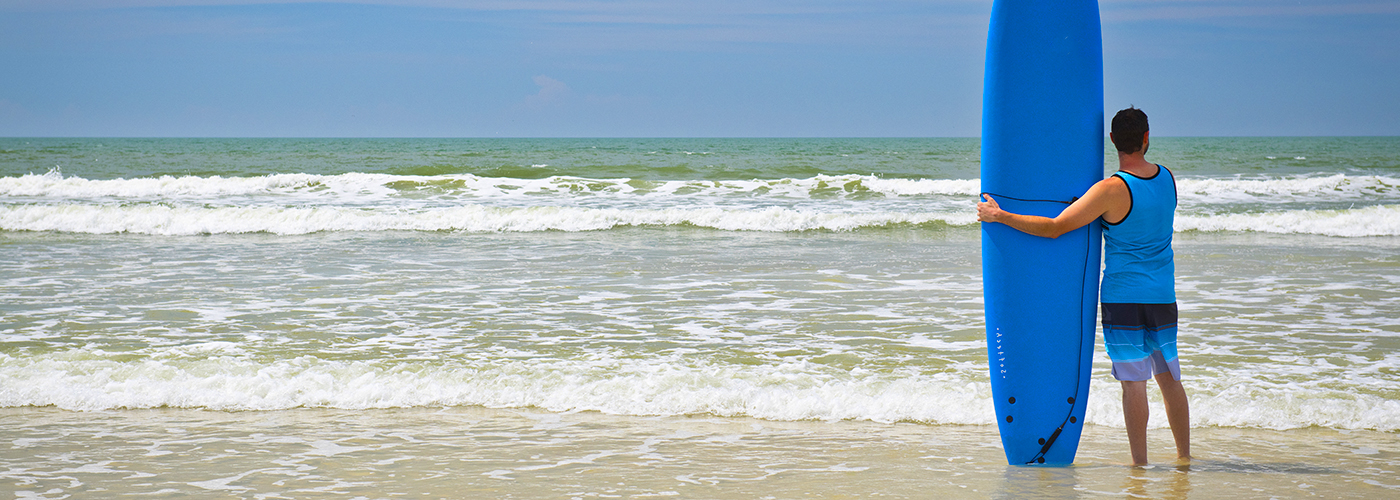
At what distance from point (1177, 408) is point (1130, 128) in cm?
92

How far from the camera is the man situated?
9.35 ft

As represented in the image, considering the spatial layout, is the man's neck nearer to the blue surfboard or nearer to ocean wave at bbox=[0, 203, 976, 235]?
the blue surfboard

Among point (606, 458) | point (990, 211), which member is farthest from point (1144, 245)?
point (606, 458)

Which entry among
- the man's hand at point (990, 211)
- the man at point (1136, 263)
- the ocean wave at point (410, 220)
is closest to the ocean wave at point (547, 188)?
the ocean wave at point (410, 220)

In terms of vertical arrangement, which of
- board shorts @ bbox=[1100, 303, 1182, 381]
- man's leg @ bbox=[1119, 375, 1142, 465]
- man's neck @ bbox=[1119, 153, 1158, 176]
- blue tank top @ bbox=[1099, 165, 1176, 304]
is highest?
man's neck @ bbox=[1119, 153, 1158, 176]

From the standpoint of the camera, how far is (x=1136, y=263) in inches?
114

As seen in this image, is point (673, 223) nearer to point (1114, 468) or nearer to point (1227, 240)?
point (1227, 240)

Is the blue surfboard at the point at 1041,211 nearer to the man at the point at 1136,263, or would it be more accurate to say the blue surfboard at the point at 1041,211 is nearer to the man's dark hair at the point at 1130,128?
the man at the point at 1136,263

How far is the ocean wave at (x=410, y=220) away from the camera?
12.8 metres

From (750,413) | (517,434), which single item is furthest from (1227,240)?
(517,434)

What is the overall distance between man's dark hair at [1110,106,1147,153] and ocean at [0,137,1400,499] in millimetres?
1051

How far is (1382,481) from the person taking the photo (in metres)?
3.03

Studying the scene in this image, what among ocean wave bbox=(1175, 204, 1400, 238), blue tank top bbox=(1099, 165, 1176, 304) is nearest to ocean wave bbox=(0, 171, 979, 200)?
ocean wave bbox=(1175, 204, 1400, 238)

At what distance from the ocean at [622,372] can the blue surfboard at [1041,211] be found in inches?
8.5
